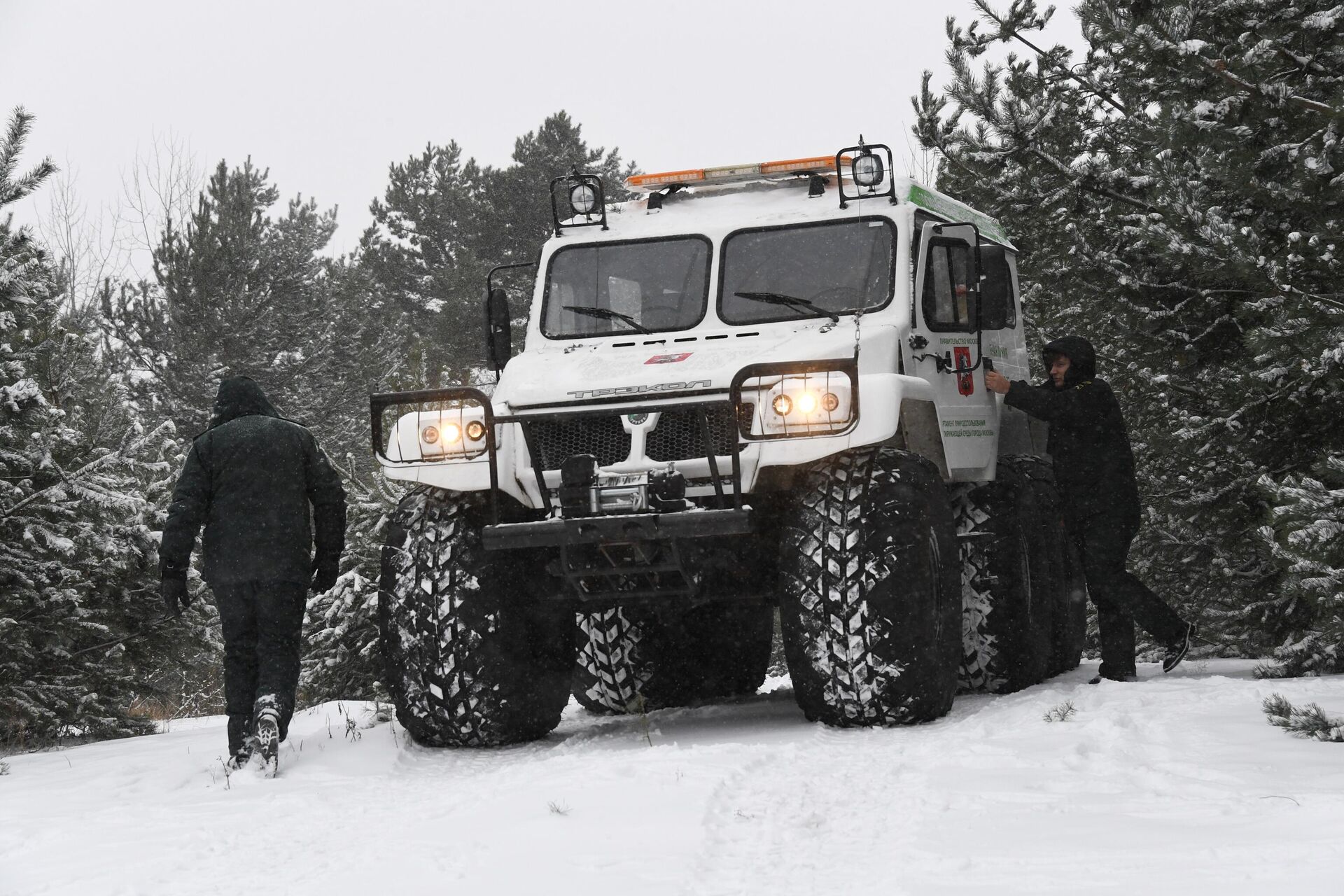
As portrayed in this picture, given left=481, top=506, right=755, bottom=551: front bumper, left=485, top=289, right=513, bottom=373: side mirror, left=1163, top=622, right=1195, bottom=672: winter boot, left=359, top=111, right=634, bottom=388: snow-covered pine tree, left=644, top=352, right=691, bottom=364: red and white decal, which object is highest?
left=359, top=111, right=634, bottom=388: snow-covered pine tree

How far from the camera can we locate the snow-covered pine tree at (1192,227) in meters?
6.69

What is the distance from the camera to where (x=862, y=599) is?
21.4ft

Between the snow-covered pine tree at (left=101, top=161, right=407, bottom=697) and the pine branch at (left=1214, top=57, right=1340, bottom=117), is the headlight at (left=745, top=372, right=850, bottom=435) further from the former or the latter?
the snow-covered pine tree at (left=101, top=161, right=407, bottom=697)

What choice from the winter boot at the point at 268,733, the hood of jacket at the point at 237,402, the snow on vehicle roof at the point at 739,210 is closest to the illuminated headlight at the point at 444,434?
the hood of jacket at the point at 237,402

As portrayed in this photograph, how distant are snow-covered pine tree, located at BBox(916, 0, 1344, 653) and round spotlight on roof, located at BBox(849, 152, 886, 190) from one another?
131 centimetres

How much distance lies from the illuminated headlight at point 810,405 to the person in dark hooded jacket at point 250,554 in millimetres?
2148

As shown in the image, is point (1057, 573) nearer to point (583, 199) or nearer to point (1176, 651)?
point (1176, 651)

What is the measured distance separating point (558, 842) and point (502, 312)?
443cm

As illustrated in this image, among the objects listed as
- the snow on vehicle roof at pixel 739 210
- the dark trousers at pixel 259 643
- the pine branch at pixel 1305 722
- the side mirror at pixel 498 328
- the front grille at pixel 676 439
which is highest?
the snow on vehicle roof at pixel 739 210

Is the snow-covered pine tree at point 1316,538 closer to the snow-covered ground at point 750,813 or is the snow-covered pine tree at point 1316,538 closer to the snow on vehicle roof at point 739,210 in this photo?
the snow-covered ground at point 750,813

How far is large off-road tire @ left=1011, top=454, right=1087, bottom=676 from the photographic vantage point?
30.9ft

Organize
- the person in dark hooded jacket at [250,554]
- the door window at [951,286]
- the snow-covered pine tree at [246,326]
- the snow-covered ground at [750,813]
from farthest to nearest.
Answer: the snow-covered pine tree at [246,326]
the door window at [951,286]
the person in dark hooded jacket at [250,554]
the snow-covered ground at [750,813]

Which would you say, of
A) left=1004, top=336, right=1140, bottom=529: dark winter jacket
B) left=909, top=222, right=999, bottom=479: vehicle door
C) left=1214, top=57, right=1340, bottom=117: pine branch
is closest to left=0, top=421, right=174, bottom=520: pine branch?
left=909, top=222, right=999, bottom=479: vehicle door

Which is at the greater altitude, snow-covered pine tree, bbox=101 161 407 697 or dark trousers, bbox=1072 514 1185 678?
snow-covered pine tree, bbox=101 161 407 697
